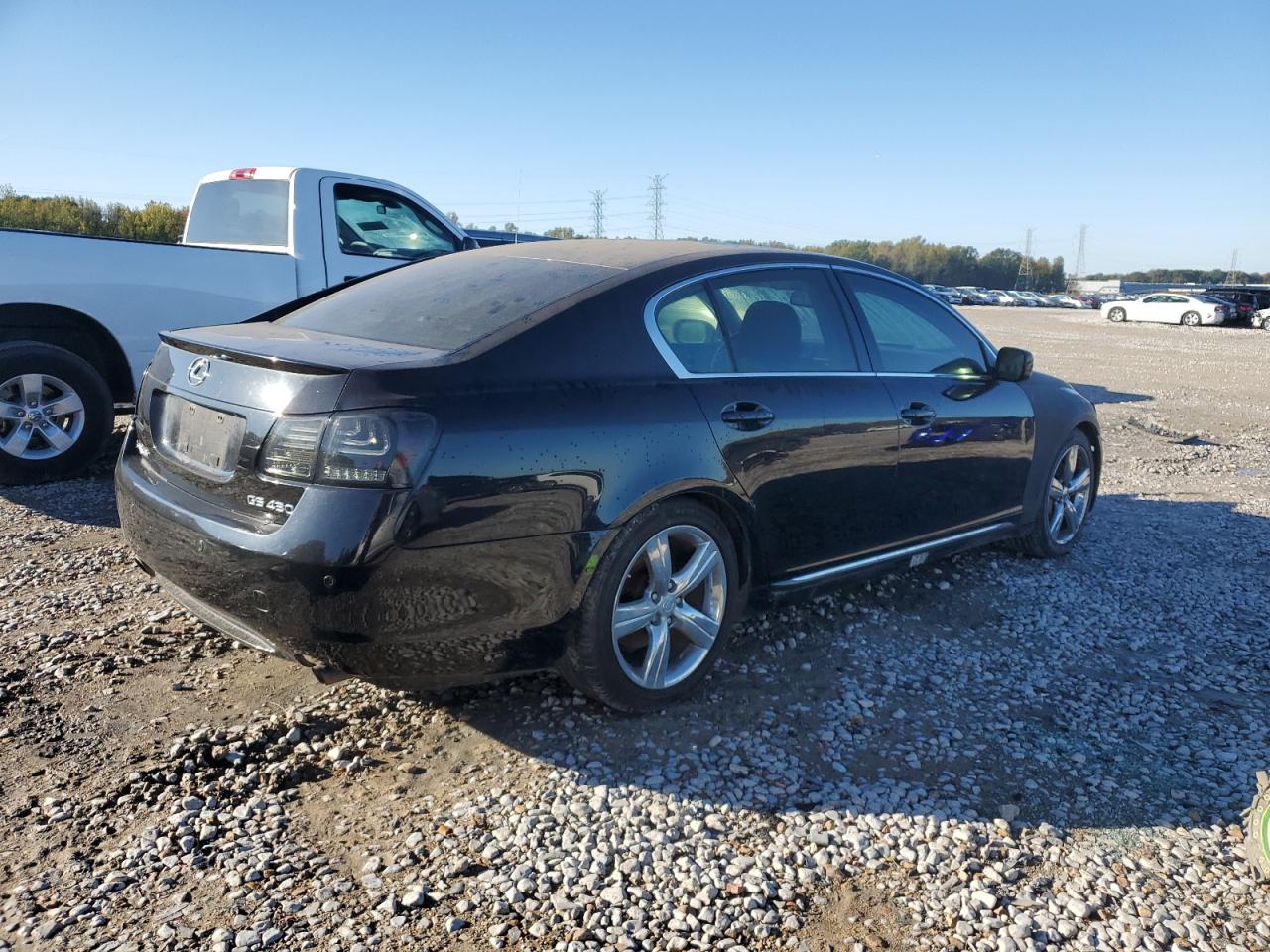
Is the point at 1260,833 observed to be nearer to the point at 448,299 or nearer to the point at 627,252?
the point at 627,252

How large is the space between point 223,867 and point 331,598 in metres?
0.73

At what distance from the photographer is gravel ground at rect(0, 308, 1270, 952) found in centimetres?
239

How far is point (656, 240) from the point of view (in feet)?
13.7

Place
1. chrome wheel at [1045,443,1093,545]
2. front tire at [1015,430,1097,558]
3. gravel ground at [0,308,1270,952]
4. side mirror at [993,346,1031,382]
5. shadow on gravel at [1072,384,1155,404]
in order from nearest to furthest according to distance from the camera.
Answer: gravel ground at [0,308,1270,952], side mirror at [993,346,1031,382], front tire at [1015,430,1097,558], chrome wheel at [1045,443,1093,545], shadow on gravel at [1072,384,1155,404]

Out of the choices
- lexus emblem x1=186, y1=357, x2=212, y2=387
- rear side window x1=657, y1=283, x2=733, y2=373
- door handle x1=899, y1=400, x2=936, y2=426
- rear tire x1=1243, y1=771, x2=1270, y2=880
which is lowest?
rear tire x1=1243, y1=771, x2=1270, y2=880

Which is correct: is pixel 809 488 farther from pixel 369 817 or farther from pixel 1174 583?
pixel 1174 583

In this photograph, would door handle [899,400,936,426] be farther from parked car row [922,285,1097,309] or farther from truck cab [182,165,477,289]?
parked car row [922,285,1097,309]

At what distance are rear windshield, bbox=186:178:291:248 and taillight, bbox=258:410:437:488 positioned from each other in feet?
17.3

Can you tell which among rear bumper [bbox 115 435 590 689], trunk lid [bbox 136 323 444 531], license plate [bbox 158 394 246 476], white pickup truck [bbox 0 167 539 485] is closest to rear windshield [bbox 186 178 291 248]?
white pickup truck [bbox 0 167 539 485]

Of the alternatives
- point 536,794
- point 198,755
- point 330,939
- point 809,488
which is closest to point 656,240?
point 809,488

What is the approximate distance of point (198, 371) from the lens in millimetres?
3191

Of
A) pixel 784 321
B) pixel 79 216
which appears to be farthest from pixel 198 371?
pixel 79 216

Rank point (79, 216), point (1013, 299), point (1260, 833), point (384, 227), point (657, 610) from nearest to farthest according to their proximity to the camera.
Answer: point (1260, 833)
point (657, 610)
point (384, 227)
point (79, 216)
point (1013, 299)

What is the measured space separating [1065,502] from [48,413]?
6234 mm
